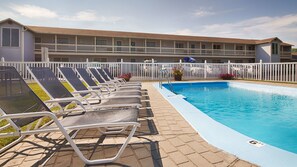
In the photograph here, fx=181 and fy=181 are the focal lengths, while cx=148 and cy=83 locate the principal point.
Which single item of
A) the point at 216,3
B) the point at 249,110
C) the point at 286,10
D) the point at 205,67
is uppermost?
the point at 286,10

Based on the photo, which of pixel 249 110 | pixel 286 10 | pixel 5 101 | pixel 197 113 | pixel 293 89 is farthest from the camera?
pixel 286 10

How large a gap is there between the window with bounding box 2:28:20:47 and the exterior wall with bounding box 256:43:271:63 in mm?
38604

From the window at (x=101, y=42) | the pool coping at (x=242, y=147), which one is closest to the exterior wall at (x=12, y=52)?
the window at (x=101, y=42)

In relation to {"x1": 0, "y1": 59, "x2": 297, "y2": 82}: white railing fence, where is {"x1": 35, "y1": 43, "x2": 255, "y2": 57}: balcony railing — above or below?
above

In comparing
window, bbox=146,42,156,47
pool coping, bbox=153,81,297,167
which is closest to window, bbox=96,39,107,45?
window, bbox=146,42,156,47

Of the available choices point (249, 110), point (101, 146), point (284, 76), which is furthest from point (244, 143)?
point (284, 76)

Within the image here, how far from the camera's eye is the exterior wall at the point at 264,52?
108 feet

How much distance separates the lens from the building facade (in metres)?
22.4

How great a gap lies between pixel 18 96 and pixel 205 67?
16583mm

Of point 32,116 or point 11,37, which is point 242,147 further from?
point 11,37

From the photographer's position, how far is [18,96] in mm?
2562

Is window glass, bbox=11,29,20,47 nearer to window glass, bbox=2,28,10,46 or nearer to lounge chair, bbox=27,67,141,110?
window glass, bbox=2,28,10,46

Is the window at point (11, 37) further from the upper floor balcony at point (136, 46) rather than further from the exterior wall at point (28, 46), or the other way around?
the upper floor balcony at point (136, 46)

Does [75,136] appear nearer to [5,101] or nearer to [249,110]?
[5,101]
